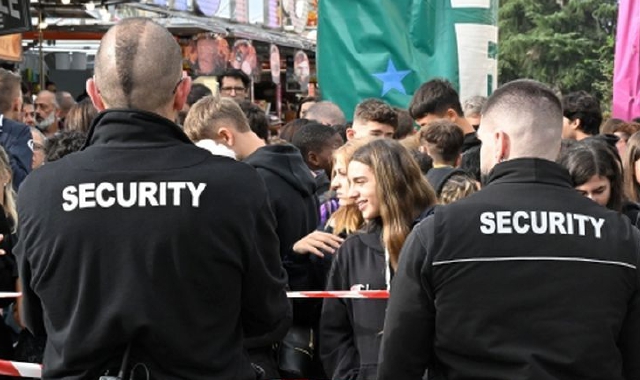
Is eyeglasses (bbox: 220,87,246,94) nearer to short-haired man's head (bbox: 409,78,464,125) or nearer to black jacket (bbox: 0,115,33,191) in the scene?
black jacket (bbox: 0,115,33,191)

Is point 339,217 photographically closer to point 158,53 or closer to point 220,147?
point 220,147

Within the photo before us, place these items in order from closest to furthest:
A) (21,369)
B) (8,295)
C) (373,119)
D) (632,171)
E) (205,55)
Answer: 1. (21,369)
2. (8,295)
3. (632,171)
4. (373,119)
5. (205,55)

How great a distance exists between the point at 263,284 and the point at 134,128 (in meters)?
0.62

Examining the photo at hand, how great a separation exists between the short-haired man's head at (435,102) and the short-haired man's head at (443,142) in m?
0.81

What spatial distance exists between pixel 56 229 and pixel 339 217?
2736mm

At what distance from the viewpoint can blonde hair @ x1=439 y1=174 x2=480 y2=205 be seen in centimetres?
617

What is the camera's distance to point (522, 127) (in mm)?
3678

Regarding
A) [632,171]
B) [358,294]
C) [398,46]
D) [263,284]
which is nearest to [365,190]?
[358,294]

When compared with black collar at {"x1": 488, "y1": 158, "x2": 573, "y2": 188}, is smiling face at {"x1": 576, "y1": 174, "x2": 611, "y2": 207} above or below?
below

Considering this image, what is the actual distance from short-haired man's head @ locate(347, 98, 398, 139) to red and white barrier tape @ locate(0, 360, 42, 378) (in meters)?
3.48

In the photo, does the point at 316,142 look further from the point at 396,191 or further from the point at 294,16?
the point at 294,16

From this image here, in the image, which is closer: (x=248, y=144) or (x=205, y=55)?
(x=248, y=144)

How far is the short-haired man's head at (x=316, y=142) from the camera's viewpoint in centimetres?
791

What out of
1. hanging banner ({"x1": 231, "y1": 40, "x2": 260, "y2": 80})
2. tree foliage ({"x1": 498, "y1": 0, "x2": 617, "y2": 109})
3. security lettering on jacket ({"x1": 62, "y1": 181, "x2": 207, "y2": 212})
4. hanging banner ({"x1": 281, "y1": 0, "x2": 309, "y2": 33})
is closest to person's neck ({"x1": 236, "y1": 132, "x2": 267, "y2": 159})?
security lettering on jacket ({"x1": 62, "y1": 181, "x2": 207, "y2": 212})
